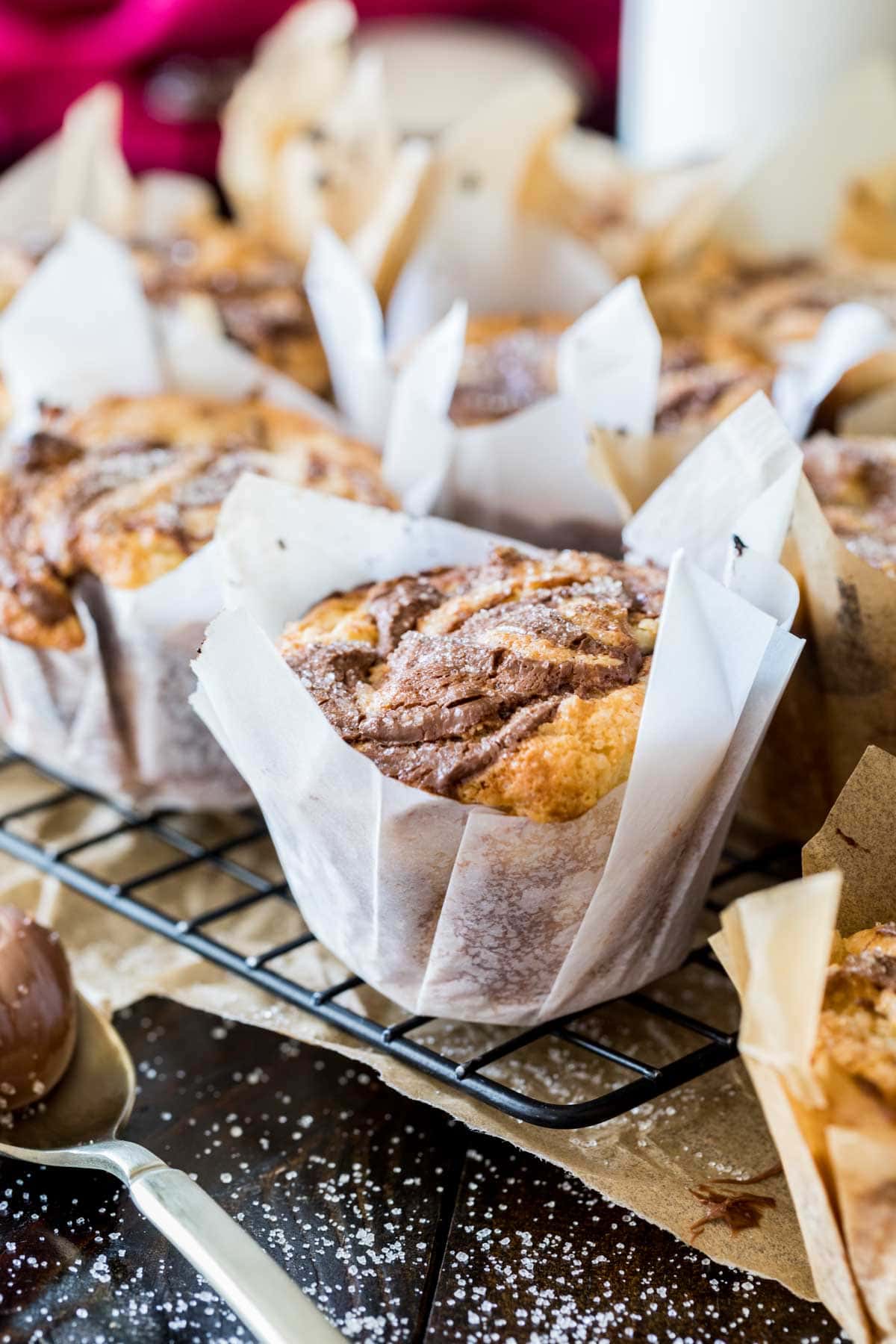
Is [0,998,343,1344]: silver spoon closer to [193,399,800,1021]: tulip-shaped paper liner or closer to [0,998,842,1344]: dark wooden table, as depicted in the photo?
[0,998,842,1344]: dark wooden table

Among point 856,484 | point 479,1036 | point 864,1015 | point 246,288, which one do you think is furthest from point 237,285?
point 864,1015

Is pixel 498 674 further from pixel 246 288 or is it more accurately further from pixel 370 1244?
pixel 246 288

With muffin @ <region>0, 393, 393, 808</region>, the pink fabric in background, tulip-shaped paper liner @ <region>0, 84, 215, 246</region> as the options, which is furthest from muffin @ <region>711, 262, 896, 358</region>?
the pink fabric in background

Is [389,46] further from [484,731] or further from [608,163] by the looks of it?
[484,731]

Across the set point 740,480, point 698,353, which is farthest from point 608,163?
point 740,480

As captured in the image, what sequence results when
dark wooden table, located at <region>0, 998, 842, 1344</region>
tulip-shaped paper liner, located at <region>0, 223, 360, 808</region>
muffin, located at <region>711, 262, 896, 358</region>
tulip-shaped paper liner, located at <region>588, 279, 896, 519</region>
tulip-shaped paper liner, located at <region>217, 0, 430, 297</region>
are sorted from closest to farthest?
1. dark wooden table, located at <region>0, 998, 842, 1344</region>
2. tulip-shaped paper liner, located at <region>0, 223, 360, 808</region>
3. tulip-shaped paper liner, located at <region>588, 279, 896, 519</region>
4. muffin, located at <region>711, 262, 896, 358</region>
5. tulip-shaped paper liner, located at <region>217, 0, 430, 297</region>

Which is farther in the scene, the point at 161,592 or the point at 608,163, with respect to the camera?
the point at 608,163

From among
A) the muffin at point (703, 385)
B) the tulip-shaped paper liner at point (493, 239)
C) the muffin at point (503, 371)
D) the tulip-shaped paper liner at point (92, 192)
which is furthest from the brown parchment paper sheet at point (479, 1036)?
the tulip-shaped paper liner at point (92, 192)
